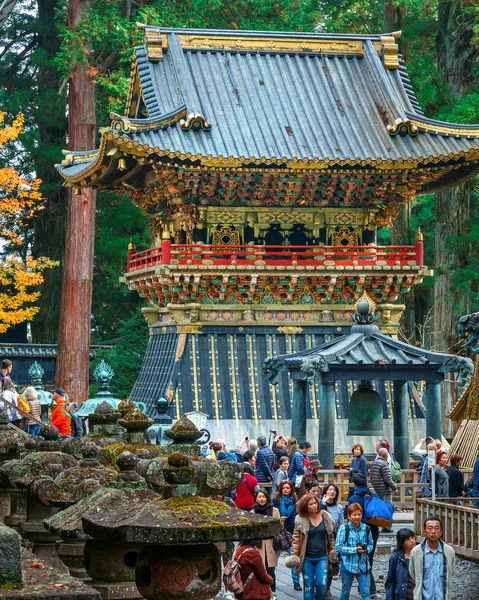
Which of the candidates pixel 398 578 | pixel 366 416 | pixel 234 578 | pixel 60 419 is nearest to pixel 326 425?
pixel 366 416

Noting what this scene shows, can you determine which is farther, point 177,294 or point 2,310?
point 2,310

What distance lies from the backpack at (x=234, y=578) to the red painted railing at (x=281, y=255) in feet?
62.7

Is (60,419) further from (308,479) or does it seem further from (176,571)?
(176,571)

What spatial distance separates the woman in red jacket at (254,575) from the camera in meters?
11.1

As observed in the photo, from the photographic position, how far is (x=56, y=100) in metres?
41.7

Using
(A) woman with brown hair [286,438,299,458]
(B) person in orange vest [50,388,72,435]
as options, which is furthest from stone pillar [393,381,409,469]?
(B) person in orange vest [50,388,72,435]

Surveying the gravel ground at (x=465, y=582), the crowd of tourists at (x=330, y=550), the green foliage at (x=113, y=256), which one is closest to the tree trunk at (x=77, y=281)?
the green foliage at (x=113, y=256)

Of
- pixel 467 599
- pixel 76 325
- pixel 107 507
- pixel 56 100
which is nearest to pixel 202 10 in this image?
pixel 56 100

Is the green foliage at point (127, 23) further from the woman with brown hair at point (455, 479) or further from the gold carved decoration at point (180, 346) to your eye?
the woman with brown hair at point (455, 479)

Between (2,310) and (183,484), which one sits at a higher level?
(2,310)

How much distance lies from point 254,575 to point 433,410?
43.2 ft

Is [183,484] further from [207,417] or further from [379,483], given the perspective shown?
[207,417]

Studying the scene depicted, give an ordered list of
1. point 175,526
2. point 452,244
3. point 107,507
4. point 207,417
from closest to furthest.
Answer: point 175,526 < point 107,507 < point 207,417 < point 452,244

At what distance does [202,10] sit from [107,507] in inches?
1288
